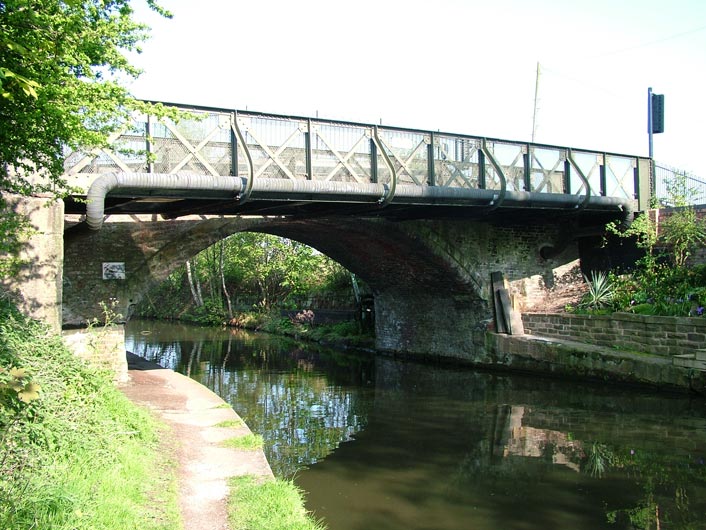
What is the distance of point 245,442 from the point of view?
696 centimetres

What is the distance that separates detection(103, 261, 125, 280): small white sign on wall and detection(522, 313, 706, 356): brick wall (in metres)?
9.37

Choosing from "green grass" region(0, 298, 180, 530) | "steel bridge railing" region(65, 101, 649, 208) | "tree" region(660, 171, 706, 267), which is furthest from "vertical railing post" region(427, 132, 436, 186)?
"green grass" region(0, 298, 180, 530)

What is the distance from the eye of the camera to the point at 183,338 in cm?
2522

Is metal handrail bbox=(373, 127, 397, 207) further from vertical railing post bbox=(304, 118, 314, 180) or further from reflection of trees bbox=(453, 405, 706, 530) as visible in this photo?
reflection of trees bbox=(453, 405, 706, 530)

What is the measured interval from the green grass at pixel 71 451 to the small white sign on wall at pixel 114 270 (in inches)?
184

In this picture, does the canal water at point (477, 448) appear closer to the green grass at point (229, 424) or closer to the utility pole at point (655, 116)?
the green grass at point (229, 424)

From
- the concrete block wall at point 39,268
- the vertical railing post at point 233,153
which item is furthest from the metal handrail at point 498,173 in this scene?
the concrete block wall at point 39,268

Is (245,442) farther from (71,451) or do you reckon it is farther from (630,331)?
(630,331)

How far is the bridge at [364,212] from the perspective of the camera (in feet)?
31.5

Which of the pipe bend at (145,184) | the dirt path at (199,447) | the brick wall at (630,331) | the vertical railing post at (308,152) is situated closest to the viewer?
the dirt path at (199,447)

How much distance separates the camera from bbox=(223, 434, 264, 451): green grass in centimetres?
685

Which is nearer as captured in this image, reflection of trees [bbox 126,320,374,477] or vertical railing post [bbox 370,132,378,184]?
reflection of trees [bbox 126,320,374,477]

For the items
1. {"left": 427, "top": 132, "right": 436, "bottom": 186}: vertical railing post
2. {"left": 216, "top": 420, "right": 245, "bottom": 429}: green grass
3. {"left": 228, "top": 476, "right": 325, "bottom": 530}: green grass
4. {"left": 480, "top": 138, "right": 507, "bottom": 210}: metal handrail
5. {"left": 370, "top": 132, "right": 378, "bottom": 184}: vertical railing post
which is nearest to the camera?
{"left": 228, "top": 476, "right": 325, "bottom": 530}: green grass

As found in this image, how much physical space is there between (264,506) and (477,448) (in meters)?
4.59
